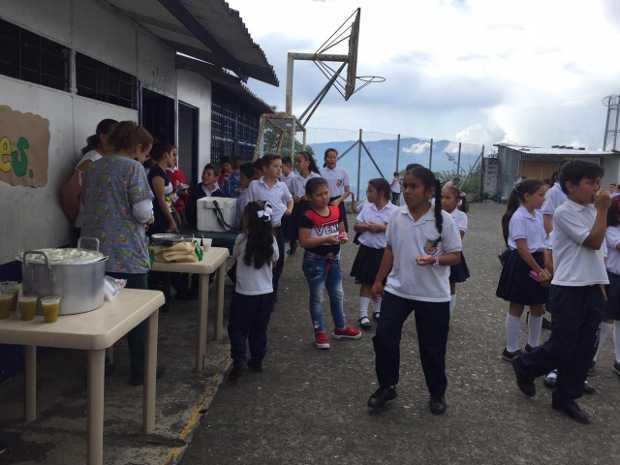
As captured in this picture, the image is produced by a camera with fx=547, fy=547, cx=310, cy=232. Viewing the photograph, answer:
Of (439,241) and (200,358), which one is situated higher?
(439,241)

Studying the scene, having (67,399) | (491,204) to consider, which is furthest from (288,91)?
(491,204)

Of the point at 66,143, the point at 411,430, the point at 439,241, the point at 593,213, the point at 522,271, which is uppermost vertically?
the point at 66,143

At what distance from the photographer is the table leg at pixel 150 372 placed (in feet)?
9.86

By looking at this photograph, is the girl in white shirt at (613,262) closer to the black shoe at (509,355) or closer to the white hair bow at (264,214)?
the black shoe at (509,355)

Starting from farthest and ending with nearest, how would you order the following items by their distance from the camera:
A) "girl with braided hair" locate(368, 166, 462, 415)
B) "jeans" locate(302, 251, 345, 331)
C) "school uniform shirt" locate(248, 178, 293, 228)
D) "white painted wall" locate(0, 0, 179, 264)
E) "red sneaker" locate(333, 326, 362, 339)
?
"school uniform shirt" locate(248, 178, 293, 228) < "red sneaker" locate(333, 326, 362, 339) < "jeans" locate(302, 251, 345, 331) < "white painted wall" locate(0, 0, 179, 264) < "girl with braided hair" locate(368, 166, 462, 415)

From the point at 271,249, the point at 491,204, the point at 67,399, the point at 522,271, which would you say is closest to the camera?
the point at 67,399

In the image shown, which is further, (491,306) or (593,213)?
(491,306)

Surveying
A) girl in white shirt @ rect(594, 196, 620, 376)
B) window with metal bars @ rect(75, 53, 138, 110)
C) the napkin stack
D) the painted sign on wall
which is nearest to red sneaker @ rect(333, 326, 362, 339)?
the napkin stack

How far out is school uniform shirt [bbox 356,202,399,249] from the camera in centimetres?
523

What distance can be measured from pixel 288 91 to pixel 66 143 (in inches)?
342

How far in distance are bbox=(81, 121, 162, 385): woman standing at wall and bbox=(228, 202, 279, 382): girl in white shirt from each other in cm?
79

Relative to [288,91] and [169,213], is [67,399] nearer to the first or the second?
[169,213]

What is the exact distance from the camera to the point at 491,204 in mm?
23125

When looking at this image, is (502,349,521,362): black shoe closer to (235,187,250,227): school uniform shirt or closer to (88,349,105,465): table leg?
(235,187,250,227): school uniform shirt
